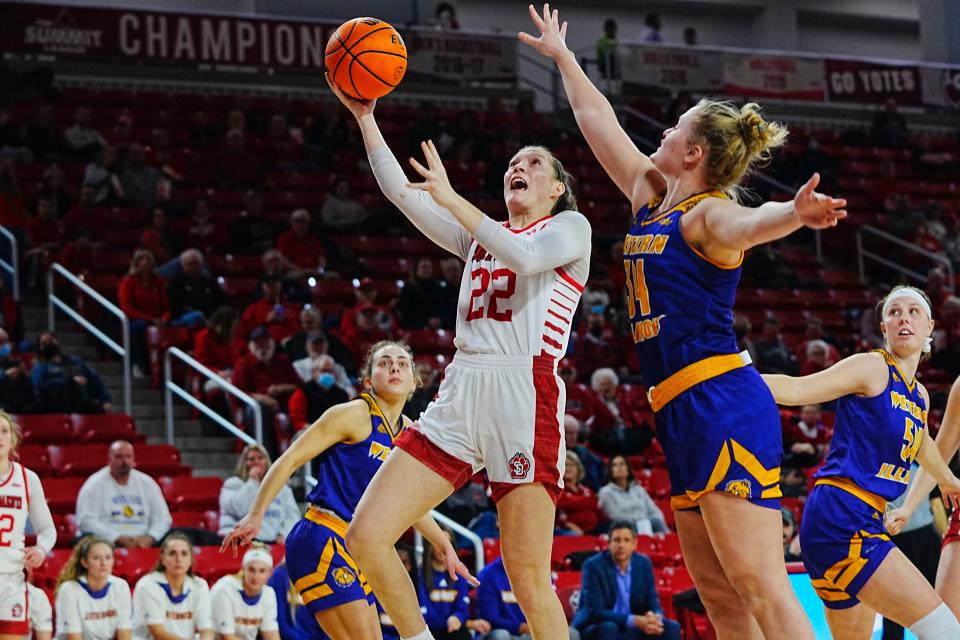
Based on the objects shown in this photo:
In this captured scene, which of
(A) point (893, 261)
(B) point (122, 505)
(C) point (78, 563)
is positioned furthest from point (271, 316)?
(A) point (893, 261)

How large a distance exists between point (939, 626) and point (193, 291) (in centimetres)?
940

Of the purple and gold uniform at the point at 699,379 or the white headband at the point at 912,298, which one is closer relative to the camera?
the purple and gold uniform at the point at 699,379

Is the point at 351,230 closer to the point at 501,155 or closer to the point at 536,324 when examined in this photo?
the point at 501,155

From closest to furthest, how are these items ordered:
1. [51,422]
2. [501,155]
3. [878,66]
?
[51,422] < [501,155] < [878,66]

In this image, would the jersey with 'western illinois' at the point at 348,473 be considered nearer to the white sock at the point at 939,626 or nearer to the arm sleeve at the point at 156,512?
the white sock at the point at 939,626

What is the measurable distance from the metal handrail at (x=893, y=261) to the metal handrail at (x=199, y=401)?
10.2 meters

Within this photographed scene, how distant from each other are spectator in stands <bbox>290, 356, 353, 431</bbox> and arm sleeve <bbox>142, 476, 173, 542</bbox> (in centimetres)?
153

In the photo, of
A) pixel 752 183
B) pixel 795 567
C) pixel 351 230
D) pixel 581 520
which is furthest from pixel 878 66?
pixel 795 567

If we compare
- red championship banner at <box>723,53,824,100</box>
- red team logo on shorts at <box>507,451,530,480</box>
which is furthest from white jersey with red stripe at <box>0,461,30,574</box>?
red championship banner at <box>723,53,824,100</box>

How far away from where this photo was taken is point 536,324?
5016 mm

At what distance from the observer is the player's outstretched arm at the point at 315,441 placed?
5959 millimetres

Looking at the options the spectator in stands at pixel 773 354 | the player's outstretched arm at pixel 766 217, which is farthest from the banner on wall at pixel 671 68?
the player's outstretched arm at pixel 766 217

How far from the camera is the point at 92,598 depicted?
880cm

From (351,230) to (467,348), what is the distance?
11.6 metres
